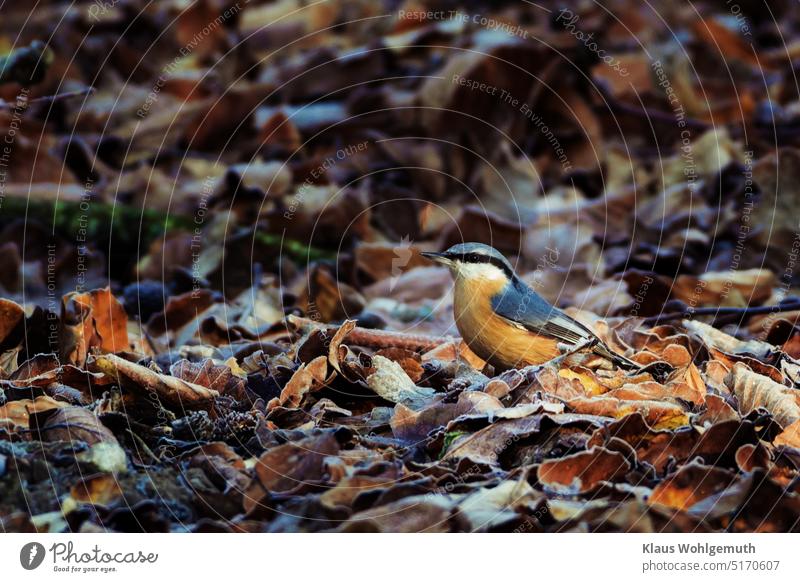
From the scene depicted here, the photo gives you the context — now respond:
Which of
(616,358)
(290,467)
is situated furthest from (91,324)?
(616,358)

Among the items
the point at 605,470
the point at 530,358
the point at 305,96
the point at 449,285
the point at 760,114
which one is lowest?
the point at 605,470

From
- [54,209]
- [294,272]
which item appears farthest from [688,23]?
[54,209]

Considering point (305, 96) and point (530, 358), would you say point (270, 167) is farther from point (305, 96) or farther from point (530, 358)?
point (530, 358)

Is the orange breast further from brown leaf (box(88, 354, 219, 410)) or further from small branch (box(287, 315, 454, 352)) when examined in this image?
brown leaf (box(88, 354, 219, 410))

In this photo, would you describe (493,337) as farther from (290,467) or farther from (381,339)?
(290,467)

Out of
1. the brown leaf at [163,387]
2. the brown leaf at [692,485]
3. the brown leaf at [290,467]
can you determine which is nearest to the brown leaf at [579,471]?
the brown leaf at [692,485]

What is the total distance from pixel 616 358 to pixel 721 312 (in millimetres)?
983

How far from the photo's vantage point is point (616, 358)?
10.3ft

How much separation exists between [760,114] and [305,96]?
9.75 feet

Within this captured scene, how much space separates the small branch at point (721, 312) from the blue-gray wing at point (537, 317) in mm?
533

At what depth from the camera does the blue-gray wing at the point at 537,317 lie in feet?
10.9

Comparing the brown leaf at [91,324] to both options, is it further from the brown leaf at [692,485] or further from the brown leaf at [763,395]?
the brown leaf at [763,395]

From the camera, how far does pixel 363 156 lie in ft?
19.2

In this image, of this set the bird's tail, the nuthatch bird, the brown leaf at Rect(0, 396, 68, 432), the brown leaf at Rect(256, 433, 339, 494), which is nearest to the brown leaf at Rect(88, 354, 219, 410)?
the brown leaf at Rect(0, 396, 68, 432)
